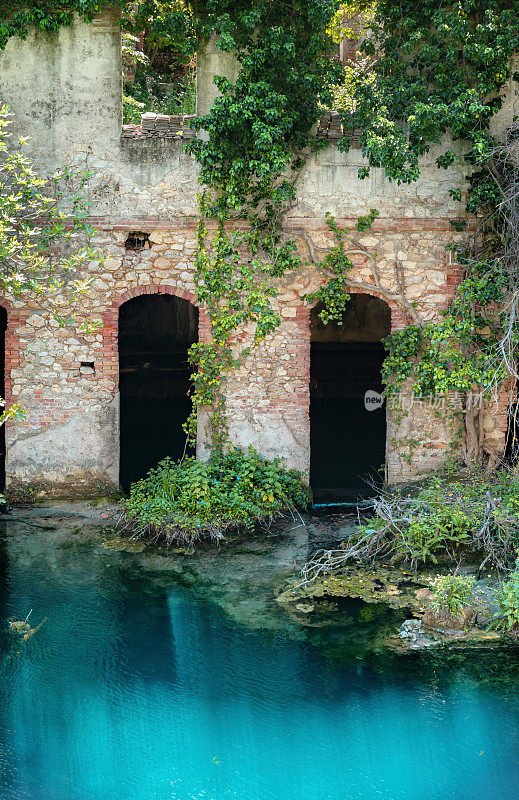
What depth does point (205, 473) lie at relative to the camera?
1006 centimetres

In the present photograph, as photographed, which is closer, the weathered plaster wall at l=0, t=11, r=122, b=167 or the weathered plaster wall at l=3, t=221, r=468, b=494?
the weathered plaster wall at l=0, t=11, r=122, b=167

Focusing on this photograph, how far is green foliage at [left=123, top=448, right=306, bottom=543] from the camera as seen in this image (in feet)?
31.7

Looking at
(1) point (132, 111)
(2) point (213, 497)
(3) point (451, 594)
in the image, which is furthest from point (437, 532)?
(1) point (132, 111)

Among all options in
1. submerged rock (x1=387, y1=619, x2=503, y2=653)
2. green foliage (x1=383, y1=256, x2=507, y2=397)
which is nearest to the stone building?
green foliage (x1=383, y1=256, x2=507, y2=397)

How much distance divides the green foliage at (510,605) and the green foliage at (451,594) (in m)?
0.35

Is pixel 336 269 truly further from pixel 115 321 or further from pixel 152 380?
pixel 152 380

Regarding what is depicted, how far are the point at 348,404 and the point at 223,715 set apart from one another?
11.9m

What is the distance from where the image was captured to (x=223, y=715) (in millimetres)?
6363

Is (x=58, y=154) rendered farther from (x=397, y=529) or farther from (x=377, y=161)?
(x=397, y=529)

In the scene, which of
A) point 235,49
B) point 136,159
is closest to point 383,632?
point 136,159

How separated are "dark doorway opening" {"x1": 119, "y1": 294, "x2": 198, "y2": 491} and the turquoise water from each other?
13.8 ft

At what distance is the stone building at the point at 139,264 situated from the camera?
10422mm

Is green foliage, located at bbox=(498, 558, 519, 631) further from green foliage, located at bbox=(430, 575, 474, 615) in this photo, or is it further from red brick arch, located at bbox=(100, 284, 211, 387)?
red brick arch, located at bbox=(100, 284, 211, 387)

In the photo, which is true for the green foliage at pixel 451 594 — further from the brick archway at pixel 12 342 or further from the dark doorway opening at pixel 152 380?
the brick archway at pixel 12 342
